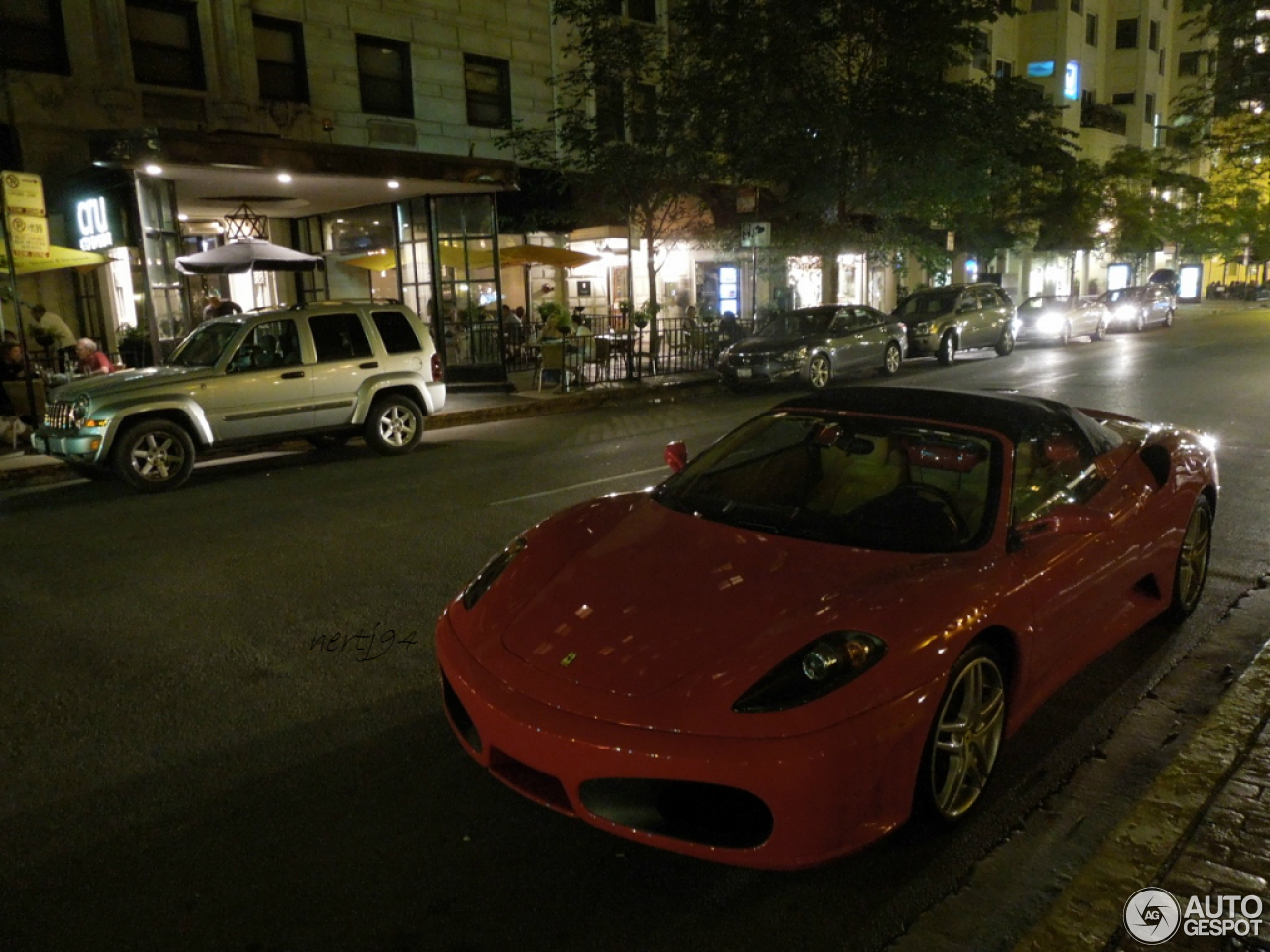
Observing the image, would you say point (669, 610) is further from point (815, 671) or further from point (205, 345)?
point (205, 345)

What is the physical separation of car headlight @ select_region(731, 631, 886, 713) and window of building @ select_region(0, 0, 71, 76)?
1867cm


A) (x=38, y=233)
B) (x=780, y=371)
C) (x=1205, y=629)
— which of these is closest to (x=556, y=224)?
(x=780, y=371)

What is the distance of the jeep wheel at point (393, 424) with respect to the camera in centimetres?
1214

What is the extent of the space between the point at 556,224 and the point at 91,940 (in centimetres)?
2051

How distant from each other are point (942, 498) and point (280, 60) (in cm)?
2008

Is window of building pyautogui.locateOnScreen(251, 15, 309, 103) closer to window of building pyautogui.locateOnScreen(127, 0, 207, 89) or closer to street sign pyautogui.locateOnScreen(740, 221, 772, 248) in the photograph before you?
window of building pyautogui.locateOnScreen(127, 0, 207, 89)

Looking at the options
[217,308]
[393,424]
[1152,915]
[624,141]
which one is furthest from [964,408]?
[624,141]

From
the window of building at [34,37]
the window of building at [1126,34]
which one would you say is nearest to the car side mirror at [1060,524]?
the window of building at [34,37]

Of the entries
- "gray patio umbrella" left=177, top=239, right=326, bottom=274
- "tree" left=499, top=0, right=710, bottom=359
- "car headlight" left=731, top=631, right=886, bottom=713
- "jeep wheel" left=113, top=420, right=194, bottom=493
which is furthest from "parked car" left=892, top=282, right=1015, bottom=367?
"car headlight" left=731, top=631, right=886, bottom=713

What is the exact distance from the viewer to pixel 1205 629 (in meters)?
5.53

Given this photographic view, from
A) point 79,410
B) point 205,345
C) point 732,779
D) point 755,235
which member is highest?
point 755,235

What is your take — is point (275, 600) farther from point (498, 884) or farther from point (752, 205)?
point (752, 205)

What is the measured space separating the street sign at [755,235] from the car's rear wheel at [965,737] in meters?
18.0

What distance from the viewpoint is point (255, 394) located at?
11.0 m
